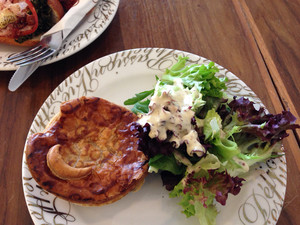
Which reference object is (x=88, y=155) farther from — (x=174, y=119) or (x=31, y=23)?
(x=31, y=23)

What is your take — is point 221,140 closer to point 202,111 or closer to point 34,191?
point 202,111

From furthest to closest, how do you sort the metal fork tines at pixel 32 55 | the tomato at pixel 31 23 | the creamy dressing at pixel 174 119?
1. the tomato at pixel 31 23
2. the metal fork tines at pixel 32 55
3. the creamy dressing at pixel 174 119

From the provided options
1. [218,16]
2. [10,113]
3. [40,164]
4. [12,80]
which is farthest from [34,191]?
[218,16]

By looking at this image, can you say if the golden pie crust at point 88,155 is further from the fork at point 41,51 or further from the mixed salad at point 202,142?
the fork at point 41,51

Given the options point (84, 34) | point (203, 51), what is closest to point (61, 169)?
point (84, 34)

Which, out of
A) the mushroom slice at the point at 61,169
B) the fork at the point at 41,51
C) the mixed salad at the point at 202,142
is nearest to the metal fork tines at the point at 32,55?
the fork at the point at 41,51

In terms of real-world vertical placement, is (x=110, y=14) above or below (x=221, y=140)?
above
